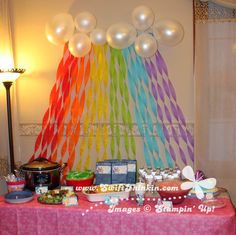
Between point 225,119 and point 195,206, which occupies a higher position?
point 225,119

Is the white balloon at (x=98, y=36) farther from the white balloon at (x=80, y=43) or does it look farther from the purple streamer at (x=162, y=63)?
the purple streamer at (x=162, y=63)

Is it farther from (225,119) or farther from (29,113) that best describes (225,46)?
(29,113)

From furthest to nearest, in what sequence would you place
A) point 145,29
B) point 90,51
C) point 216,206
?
point 90,51
point 145,29
point 216,206

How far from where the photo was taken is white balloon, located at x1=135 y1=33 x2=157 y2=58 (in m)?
2.56

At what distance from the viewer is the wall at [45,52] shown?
2.83 meters

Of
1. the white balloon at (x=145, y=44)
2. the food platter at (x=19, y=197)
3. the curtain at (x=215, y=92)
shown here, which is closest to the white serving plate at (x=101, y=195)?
the food platter at (x=19, y=197)

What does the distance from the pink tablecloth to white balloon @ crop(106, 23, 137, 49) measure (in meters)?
1.14

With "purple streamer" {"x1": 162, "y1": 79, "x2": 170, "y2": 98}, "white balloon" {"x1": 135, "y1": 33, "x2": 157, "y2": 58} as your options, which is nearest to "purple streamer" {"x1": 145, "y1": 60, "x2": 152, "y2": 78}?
"purple streamer" {"x1": 162, "y1": 79, "x2": 170, "y2": 98}

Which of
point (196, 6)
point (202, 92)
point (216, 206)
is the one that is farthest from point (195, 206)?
point (196, 6)

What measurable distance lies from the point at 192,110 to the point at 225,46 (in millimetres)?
560

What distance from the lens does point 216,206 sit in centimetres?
212

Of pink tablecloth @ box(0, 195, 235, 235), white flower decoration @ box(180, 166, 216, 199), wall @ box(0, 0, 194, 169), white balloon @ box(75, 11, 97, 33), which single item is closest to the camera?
pink tablecloth @ box(0, 195, 235, 235)

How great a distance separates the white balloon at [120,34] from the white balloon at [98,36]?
0.42 feet

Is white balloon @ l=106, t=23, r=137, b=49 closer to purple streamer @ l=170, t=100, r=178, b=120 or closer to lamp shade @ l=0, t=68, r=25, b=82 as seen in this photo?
purple streamer @ l=170, t=100, r=178, b=120
